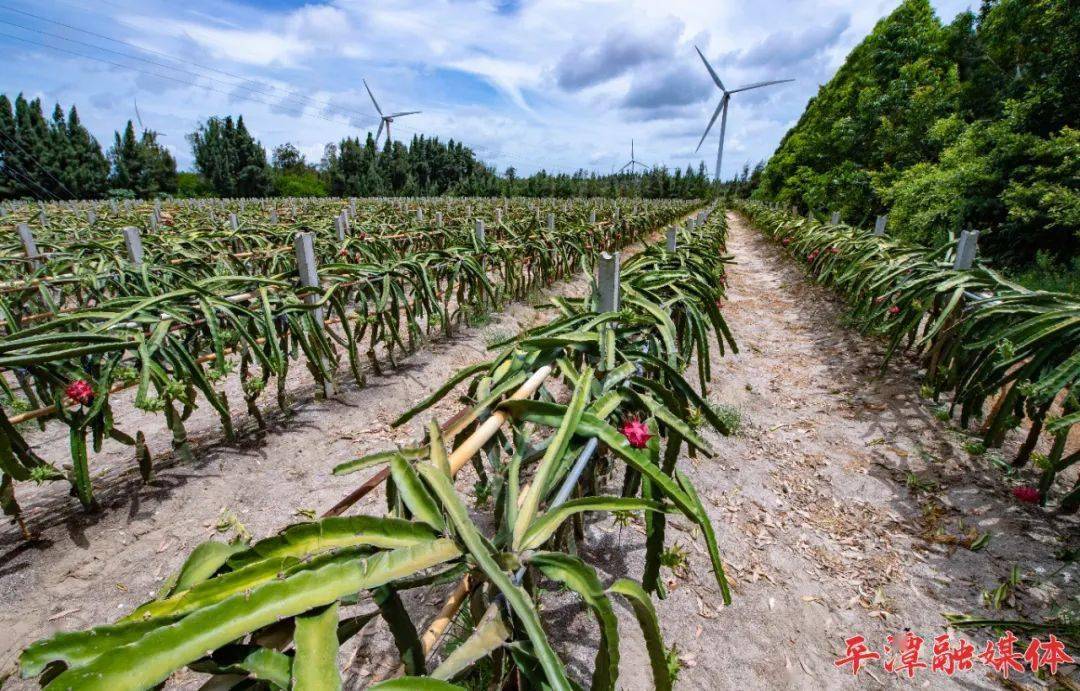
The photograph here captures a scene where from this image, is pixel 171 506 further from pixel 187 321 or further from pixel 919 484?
pixel 919 484

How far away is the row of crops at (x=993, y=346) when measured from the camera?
2.01 metres

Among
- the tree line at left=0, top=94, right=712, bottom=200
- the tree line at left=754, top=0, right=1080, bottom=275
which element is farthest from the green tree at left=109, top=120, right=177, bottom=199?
the tree line at left=754, top=0, right=1080, bottom=275

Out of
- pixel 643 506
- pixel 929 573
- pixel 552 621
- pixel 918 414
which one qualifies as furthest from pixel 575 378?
pixel 918 414

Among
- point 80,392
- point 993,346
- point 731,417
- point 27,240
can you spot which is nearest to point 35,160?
point 27,240

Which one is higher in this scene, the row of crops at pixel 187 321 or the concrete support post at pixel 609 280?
the concrete support post at pixel 609 280

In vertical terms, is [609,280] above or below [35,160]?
below

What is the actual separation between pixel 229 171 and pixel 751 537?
145ft

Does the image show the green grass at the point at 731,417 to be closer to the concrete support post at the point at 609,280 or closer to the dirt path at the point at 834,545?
the dirt path at the point at 834,545

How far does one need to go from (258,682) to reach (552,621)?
1388mm

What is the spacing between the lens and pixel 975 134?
6.70 meters

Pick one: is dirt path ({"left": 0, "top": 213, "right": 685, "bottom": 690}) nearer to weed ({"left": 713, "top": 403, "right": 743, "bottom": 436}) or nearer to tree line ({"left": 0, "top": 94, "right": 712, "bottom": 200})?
weed ({"left": 713, "top": 403, "right": 743, "bottom": 436})

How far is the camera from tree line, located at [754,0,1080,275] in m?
5.67

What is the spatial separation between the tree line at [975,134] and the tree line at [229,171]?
98.6 ft

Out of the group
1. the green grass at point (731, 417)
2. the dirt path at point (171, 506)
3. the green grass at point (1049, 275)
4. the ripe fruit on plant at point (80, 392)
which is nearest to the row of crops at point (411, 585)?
the dirt path at point (171, 506)
